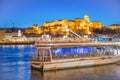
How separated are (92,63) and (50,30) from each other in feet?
184

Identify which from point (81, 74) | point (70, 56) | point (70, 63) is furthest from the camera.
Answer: point (70, 56)

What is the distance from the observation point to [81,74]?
1702 cm

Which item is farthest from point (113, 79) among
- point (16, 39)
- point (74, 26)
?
point (16, 39)

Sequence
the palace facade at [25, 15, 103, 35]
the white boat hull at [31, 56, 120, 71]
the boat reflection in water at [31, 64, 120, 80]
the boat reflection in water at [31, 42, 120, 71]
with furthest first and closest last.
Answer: the palace facade at [25, 15, 103, 35] < the boat reflection in water at [31, 42, 120, 71] < the white boat hull at [31, 56, 120, 71] < the boat reflection in water at [31, 64, 120, 80]

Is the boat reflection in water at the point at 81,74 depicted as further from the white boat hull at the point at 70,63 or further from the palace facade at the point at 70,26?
Result: the palace facade at the point at 70,26

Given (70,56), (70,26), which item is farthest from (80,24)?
(70,56)

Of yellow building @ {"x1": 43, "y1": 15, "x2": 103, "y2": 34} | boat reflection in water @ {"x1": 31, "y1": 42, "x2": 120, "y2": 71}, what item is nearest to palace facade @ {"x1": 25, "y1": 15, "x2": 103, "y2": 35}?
yellow building @ {"x1": 43, "y1": 15, "x2": 103, "y2": 34}

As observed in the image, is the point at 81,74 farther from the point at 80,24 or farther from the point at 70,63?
the point at 80,24

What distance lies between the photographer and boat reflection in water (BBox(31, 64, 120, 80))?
16.1 m

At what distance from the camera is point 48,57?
18.1m

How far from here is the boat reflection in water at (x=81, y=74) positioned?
16062 millimetres

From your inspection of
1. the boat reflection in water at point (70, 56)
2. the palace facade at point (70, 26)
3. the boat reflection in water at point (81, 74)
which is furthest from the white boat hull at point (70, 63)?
the palace facade at point (70, 26)

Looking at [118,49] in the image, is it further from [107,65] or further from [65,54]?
[65,54]

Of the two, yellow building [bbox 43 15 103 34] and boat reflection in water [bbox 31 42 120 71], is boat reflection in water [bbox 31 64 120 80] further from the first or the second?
yellow building [bbox 43 15 103 34]
